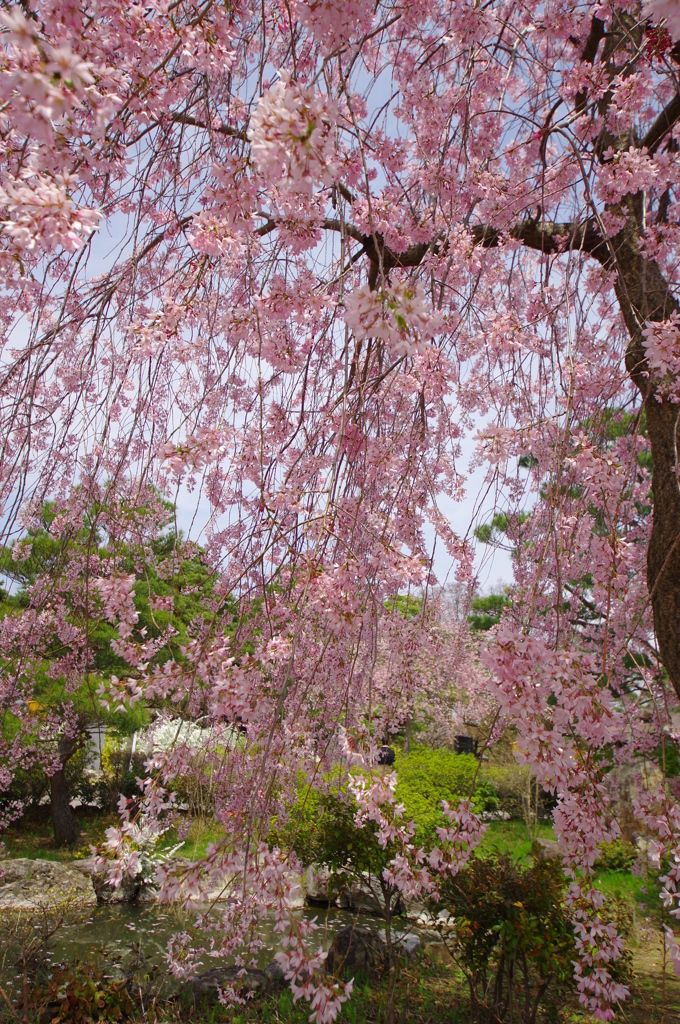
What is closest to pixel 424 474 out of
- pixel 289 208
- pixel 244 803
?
pixel 289 208

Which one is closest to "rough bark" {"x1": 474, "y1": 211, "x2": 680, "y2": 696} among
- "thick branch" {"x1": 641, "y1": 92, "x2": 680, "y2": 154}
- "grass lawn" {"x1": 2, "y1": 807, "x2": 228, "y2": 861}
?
"thick branch" {"x1": 641, "y1": 92, "x2": 680, "y2": 154}

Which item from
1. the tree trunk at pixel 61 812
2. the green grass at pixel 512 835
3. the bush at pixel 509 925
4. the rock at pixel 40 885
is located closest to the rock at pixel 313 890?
the rock at pixel 40 885

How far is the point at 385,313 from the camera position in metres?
0.98

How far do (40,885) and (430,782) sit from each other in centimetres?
363

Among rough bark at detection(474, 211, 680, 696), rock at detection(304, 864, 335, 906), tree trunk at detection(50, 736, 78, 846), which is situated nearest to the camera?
rough bark at detection(474, 211, 680, 696)

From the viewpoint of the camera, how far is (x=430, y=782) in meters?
5.19

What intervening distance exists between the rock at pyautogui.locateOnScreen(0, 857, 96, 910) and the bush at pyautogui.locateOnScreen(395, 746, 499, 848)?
314 centimetres

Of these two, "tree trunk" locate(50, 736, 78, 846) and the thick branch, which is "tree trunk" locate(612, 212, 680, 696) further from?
"tree trunk" locate(50, 736, 78, 846)

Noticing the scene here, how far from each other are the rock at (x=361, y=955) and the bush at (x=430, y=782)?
68cm

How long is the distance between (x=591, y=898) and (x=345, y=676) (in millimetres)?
1011

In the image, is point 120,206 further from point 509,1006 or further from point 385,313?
point 509,1006

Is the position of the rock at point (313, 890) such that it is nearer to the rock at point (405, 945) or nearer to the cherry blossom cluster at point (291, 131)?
the rock at point (405, 945)

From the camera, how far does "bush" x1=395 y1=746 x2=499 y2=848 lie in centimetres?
462

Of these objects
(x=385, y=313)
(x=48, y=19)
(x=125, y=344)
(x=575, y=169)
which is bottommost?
(x=385, y=313)
